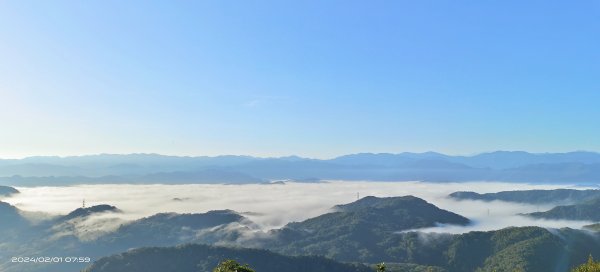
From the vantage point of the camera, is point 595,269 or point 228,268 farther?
point 595,269

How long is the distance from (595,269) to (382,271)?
2529 inches

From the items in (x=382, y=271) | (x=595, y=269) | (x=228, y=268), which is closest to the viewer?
(x=228, y=268)

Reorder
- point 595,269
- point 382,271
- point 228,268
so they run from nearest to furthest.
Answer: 1. point 228,268
2. point 382,271
3. point 595,269

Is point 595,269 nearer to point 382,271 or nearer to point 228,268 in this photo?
point 382,271

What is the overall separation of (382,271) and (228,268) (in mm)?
24812

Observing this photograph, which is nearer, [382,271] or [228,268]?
[228,268]

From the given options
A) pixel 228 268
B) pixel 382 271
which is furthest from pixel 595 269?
pixel 228 268

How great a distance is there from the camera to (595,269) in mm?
117000

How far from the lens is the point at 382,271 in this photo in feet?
271

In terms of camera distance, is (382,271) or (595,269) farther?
(595,269)

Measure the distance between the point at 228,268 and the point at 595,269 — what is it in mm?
88392

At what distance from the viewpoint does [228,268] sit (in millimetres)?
75375
